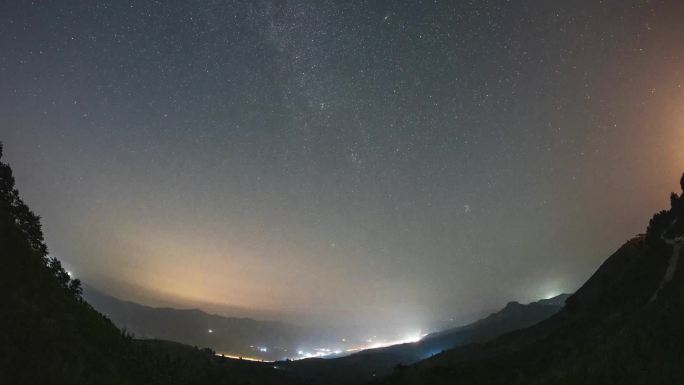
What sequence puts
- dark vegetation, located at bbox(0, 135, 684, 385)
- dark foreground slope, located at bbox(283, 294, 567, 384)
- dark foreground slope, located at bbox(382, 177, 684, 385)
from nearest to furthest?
dark vegetation, located at bbox(0, 135, 684, 385) → dark foreground slope, located at bbox(382, 177, 684, 385) → dark foreground slope, located at bbox(283, 294, 567, 384)

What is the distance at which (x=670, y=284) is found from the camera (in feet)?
95.6

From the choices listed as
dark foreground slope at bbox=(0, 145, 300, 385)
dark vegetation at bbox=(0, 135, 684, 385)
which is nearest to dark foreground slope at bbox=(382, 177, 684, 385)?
dark vegetation at bbox=(0, 135, 684, 385)

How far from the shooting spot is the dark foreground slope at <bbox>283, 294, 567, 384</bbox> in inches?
2625

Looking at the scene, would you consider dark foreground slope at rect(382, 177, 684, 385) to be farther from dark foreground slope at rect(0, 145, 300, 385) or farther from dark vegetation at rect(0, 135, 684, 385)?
dark foreground slope at rect(0, 145, 300, 385)

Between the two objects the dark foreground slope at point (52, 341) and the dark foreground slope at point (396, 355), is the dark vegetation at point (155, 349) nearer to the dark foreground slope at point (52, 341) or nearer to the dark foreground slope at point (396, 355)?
the dark foreground slope at point (52, 341)

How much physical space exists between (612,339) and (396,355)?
80.0m

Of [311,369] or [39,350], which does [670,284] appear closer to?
[39,350]

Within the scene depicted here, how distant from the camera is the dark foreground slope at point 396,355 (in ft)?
219

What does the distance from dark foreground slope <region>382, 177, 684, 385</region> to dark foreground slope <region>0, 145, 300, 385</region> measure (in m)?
20.3

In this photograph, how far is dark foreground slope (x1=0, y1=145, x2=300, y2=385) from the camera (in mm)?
11805

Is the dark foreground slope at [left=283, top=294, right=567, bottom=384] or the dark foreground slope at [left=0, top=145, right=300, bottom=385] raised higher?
the dark foreground slope at [left=0, top=145, right=300, bottom=385]

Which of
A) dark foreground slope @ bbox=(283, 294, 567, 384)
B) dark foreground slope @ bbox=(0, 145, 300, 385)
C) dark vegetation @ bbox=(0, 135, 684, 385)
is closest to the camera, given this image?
dark foreground slope @ bbox=(0, 145, 300, 385)

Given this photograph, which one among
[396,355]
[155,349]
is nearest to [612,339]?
[155,349]

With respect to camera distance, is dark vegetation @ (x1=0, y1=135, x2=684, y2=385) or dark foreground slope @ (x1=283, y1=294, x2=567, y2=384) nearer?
dark vegetation @ (x1=0, y1=135, x2=684, y2=385)
